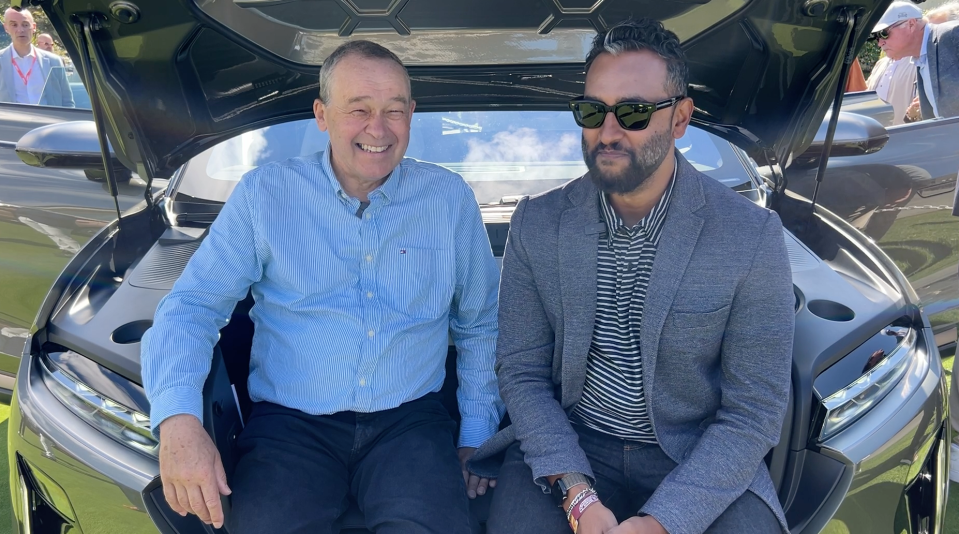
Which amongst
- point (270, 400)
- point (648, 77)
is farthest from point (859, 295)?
point (270, 400)

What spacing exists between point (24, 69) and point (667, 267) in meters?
6.02

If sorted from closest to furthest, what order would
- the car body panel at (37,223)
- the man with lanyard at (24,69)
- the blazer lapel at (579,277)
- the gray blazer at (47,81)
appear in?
the blazer lapel at (579,277), the car body panel at (37,223), the gray blazer at (47,81), the man with lanyard at (24,69)

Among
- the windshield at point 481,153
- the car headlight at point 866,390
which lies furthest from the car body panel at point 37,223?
the car headlight at point 866,390

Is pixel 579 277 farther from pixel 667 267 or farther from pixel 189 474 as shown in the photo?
pixel 189 474

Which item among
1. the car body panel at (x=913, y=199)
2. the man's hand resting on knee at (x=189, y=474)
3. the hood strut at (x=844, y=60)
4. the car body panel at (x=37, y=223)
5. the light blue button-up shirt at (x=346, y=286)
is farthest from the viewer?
the car body panel at (x=913, y=199)

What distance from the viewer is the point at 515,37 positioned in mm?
2322

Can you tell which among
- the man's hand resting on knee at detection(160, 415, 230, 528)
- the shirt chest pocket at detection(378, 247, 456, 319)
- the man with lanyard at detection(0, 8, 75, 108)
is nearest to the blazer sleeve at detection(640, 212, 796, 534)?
the shirt chest pocket at detection(378, 247, 456, 319)

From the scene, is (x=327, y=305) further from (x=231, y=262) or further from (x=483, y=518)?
(x=483, y=518)

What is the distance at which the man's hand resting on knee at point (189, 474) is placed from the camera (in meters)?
1.59

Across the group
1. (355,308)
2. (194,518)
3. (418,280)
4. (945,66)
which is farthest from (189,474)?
(945,66)

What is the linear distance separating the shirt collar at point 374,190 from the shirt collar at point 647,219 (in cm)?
57

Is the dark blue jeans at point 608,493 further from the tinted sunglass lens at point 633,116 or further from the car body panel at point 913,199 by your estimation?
the car body panel at point 913,199

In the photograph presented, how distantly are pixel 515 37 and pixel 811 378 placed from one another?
1.31 metres

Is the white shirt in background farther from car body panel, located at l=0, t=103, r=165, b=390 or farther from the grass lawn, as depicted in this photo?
the grass lawn
